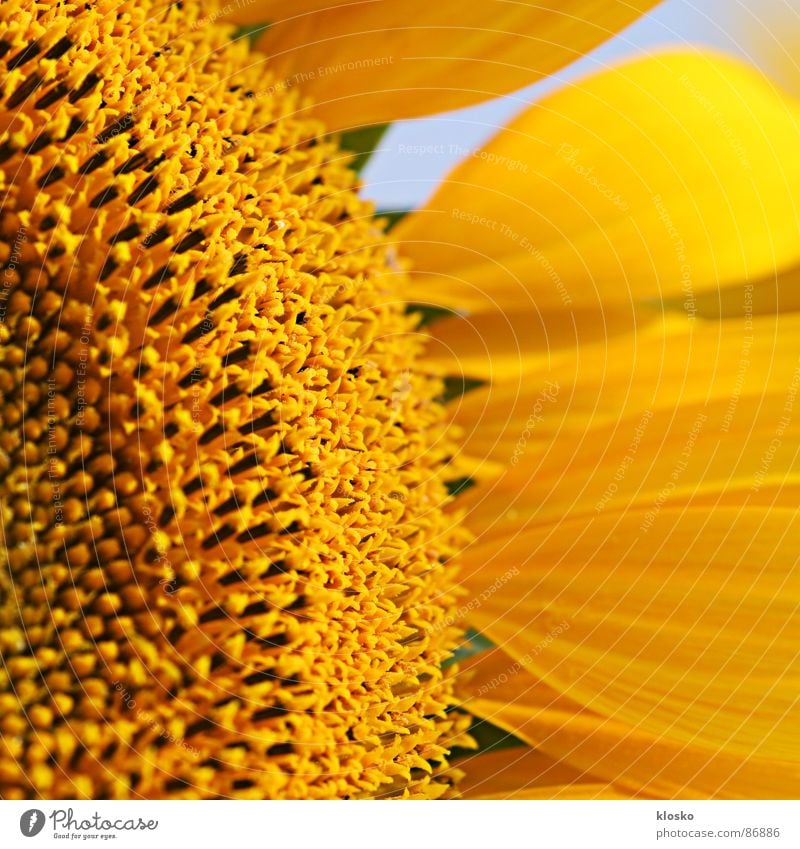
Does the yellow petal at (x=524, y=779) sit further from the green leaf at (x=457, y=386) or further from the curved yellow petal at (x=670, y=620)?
the green leaf at (x=457, y=386)

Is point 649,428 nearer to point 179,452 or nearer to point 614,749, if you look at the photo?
point 614,749

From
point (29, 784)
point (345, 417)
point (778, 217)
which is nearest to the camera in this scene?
point (29, 784)

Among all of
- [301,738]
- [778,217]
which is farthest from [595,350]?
[301,738]

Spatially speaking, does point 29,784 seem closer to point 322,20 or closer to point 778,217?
point 322,20

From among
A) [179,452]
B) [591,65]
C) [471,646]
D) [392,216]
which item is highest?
[591,65]

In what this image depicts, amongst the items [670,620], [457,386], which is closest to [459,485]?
[457,386]

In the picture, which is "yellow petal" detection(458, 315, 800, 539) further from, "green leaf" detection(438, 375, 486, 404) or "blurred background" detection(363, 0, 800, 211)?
"blurred background" detection(363, 0, 800, 211)

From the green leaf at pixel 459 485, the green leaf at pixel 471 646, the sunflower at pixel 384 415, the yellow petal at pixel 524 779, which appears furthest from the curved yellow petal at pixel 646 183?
the yellow petal at pixel 524 779
